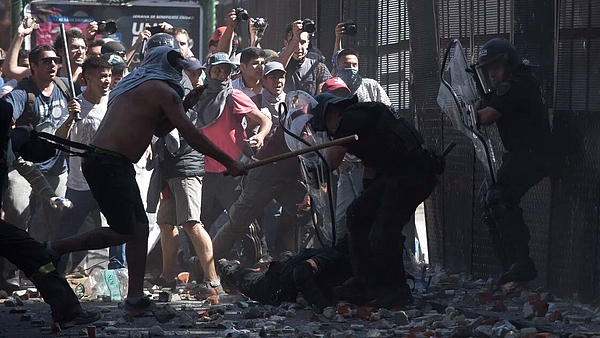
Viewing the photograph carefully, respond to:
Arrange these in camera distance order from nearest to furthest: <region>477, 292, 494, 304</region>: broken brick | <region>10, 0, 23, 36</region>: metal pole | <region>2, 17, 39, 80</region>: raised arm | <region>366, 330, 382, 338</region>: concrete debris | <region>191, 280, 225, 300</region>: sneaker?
<region>366, 330, 382, 338</region>: concrete debris → <region>477, 292, 494, 304</region>: broken brick → <region>191, 280, 225, 300</region>: sneaker → <region>2, 17, 39, 80</region>: raised arm → <region>10, 0, 23, 36</region>: metal pole

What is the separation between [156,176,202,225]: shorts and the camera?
10133mm

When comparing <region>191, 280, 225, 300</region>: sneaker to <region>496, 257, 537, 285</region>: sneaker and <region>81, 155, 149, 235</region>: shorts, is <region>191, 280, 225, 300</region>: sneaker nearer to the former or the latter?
<region>81, 155, 149, 235</region>: shorts

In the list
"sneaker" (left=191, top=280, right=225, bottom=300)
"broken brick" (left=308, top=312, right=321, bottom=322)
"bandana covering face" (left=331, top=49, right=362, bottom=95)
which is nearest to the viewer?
"broken brick" (left=308, top=312, right=321, bottom=322)

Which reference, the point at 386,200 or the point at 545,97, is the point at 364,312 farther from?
the point at 545,97

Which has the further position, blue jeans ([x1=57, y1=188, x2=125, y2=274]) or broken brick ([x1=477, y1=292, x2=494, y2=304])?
blue jeans ([x1=57, y1=188, x2=125, y2=274])

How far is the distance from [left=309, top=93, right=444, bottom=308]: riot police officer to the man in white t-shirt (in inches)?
92.3

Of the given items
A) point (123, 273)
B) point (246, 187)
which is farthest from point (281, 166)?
point (123, 273)

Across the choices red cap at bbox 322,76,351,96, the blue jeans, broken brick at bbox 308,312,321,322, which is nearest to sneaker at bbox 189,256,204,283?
the blue jeans

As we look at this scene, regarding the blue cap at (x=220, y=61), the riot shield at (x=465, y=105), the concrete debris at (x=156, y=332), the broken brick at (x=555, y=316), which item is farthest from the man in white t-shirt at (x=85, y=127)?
the broken brick at (x=555, y=316)

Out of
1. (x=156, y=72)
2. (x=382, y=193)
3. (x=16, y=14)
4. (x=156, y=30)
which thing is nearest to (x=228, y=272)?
(x=382, y=193)

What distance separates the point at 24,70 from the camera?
11.4m

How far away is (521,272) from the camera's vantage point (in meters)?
9.17

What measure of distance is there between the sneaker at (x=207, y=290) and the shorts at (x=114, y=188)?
1648mm

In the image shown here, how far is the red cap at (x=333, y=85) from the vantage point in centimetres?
1144
